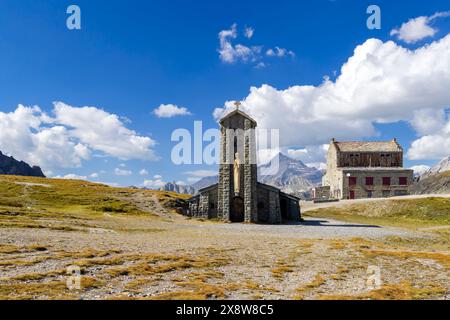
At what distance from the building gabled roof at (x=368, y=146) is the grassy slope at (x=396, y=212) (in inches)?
986

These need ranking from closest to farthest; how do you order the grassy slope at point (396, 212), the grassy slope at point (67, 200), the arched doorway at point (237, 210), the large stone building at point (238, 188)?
the large stone building at point (238, 188)
the grassy slope at point (67, 200)
the arched doorway at point (237, 210)
the grassy slope at point (396, 212)

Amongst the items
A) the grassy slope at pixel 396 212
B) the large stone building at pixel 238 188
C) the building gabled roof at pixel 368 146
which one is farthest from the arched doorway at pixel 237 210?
the building gabled roof at pixel 368 146

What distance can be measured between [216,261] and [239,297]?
7.29 m

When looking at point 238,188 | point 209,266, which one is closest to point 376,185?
point 238,188

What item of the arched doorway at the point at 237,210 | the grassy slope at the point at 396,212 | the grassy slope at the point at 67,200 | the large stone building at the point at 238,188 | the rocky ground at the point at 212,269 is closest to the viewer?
the rocky ground at the point at 212,269

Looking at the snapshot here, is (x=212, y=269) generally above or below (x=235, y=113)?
below

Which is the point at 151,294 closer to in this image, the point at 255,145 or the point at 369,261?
the point at 369,261

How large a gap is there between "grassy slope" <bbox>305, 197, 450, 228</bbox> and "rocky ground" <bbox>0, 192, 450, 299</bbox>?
32.8 metres

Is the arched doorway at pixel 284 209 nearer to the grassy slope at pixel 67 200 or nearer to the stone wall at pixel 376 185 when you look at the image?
the grassy slope at pixel 67 200

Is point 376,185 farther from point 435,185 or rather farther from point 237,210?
point 435,185

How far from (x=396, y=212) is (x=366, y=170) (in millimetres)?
23302

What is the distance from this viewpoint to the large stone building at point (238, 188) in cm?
5272

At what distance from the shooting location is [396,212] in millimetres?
66750
